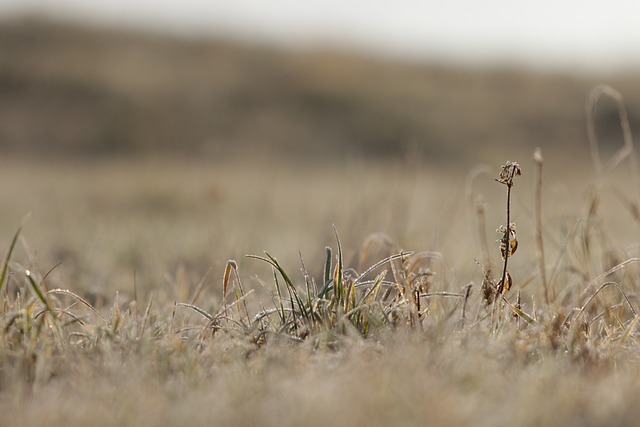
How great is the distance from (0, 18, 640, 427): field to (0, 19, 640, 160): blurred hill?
0.13ft

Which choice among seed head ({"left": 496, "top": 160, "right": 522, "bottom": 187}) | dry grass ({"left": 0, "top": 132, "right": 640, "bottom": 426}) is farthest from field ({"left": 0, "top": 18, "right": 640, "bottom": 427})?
seed head ({"left": 496, "top": 160, "right": 522, "bottom": 187})

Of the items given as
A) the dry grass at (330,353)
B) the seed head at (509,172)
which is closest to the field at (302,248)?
the dry grass at (330,353)

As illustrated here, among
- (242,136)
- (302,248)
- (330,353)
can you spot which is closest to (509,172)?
(330,353)

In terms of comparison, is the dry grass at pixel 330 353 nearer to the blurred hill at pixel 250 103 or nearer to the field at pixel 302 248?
the field at pixel 302 248

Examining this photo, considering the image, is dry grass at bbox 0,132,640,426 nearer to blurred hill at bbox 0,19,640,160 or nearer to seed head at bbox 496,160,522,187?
seed head at bbox 496,160,522,187

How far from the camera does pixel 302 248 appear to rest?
3898mm

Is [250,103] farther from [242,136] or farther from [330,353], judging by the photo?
[330,353]

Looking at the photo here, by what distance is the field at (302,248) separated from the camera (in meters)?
1.32

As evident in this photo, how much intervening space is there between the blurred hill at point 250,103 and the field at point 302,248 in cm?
4

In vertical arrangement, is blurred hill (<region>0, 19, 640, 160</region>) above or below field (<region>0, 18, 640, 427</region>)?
above

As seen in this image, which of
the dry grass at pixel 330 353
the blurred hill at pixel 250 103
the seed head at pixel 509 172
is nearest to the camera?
the dry grass at pixel 330 353

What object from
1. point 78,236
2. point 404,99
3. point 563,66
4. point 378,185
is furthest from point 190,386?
point 563,66

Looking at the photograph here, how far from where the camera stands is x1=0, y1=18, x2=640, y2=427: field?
1320 mm

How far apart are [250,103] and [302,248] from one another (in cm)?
587
